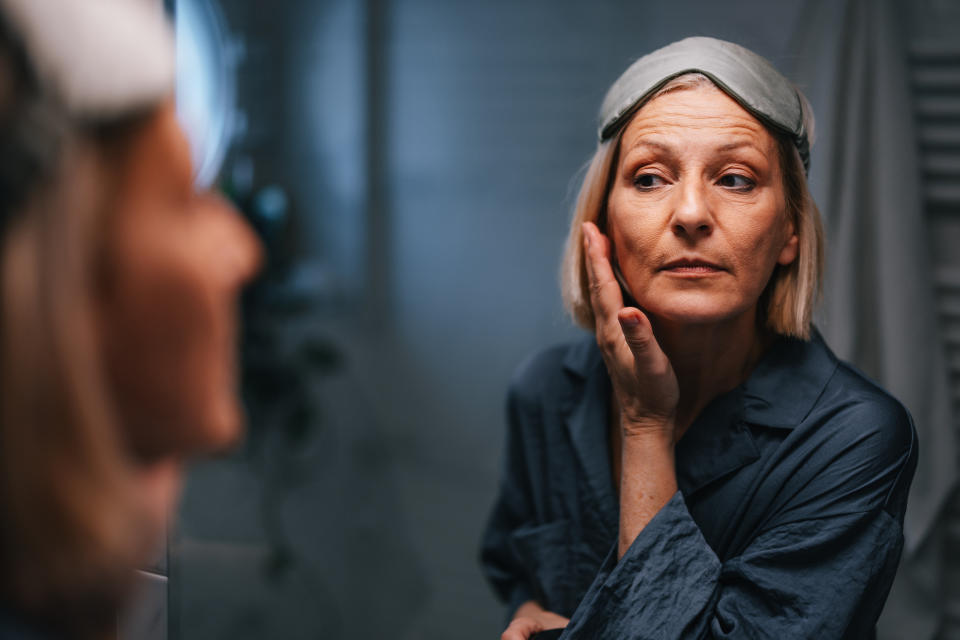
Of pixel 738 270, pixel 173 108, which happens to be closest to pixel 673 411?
pixel 738 270

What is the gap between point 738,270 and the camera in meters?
0.95

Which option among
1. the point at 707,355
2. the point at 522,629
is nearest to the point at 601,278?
the point at 707,355

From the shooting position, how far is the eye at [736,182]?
0.96 m

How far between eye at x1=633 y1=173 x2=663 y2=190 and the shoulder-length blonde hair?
58 mm

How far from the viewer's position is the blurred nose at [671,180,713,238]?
924 mm

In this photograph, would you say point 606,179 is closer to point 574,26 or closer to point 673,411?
point 673,411

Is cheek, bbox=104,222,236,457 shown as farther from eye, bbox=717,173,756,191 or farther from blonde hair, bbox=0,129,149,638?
eye, bbox=717,173,756,191

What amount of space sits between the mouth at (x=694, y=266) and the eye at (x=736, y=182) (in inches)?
3.9

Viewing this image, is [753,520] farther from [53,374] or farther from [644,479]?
[53,374]

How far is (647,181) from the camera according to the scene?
1.00m

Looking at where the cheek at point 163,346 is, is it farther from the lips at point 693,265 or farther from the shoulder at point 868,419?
the shoulder at point 868,419

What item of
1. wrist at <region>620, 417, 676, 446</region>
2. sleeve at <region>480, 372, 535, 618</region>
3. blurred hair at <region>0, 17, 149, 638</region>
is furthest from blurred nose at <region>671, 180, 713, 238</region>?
blurred hair at <region>0, 17, 149, 638</region>

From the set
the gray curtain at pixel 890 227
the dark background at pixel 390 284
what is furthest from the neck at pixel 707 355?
the dark background at pixel 390 284

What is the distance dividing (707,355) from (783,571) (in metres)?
0.28
